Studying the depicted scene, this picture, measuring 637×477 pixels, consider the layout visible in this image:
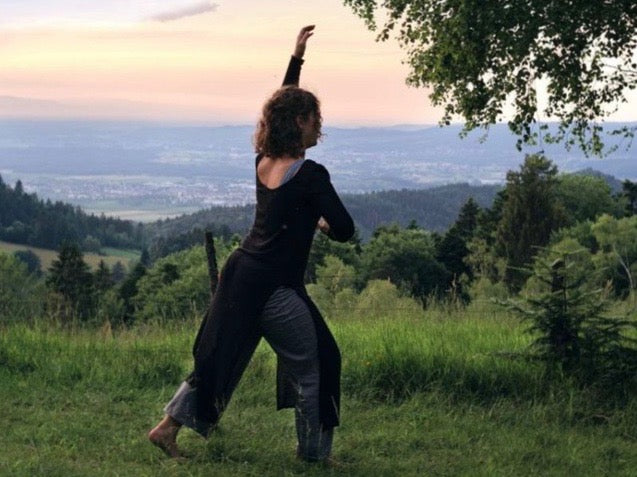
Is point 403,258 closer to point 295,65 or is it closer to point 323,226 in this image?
point 295,65

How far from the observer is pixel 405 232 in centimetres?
9831

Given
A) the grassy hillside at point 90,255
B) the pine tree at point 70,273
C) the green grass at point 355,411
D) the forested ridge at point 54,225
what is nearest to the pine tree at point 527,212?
the pine tree at point 70,273

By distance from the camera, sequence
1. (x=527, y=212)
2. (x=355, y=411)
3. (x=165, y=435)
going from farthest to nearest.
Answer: (x=527, y=212)
(x=355, y=411)
(x=165, y=435)

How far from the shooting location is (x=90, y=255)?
Result: 452 feet

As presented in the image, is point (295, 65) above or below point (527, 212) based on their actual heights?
above

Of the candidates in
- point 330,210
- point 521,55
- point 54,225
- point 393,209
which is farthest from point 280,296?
point 393,209

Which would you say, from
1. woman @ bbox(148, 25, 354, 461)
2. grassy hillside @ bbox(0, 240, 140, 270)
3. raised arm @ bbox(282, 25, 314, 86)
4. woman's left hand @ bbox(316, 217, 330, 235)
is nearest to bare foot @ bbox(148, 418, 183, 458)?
woman @ bbox(148, 25, 354, 461)

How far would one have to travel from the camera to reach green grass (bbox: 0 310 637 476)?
5.73 m

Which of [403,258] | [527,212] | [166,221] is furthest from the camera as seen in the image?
[166,221]

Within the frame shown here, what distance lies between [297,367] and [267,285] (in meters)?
0.53

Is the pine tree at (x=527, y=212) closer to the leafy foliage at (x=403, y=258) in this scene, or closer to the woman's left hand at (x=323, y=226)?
the leafy foliage at (x=403, y=258)

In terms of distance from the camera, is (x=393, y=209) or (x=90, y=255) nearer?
(x=90, y=255)

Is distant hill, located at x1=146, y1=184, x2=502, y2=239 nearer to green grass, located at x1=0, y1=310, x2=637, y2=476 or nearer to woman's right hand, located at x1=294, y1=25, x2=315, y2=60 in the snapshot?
green grass, located at x1=0, y1=310, x2=637, y2=476

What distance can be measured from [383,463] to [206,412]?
1.20m
